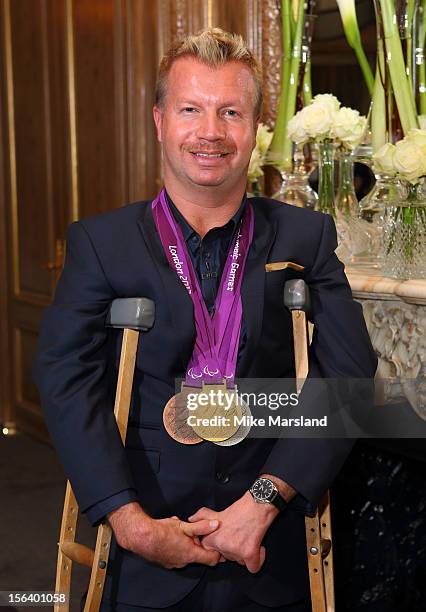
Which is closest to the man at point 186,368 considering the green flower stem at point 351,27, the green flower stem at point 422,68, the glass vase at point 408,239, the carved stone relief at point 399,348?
the carved stone relief at point 399,348

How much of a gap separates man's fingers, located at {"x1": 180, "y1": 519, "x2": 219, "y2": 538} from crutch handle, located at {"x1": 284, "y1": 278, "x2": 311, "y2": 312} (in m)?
0.47

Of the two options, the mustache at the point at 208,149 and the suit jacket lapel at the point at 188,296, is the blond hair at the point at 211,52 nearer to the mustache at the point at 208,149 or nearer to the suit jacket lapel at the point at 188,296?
the mustache at the point at 208,149

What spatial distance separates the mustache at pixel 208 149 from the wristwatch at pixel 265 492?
0.67 meters

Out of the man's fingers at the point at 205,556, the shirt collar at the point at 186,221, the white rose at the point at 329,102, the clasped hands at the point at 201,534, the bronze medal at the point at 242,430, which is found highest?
the white rose at the point at 329,102

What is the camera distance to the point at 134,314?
181 cm

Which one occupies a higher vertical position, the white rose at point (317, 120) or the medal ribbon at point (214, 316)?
the white rose at point (317, 120)

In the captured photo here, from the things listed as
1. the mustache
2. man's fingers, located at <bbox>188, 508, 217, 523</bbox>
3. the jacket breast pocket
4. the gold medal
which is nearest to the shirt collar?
the mustache

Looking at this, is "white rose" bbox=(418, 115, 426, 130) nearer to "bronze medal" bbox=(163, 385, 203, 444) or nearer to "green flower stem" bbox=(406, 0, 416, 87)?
"green flower stem" bbox=(406, 0, 416, 87)

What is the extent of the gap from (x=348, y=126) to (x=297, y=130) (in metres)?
0.15

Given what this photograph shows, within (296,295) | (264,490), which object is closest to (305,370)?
(296,295)

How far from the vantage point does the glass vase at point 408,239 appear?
241 cm

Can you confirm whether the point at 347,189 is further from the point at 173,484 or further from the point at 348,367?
the point at 173,484

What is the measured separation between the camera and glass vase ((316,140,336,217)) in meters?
2.79

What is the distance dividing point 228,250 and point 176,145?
0.80 ft
